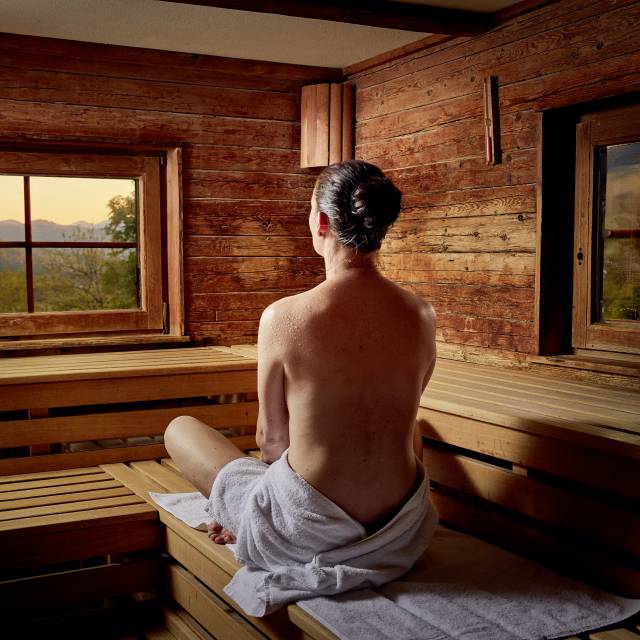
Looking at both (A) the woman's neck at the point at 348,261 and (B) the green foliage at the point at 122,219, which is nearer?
(A) the woman's neck at the point at 348,261

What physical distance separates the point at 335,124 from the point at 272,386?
286 cm

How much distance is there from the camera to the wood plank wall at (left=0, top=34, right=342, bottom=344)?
427cm

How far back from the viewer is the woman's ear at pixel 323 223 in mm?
2311

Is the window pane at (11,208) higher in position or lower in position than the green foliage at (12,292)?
higher

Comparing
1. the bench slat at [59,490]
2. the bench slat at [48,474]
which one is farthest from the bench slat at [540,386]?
the bench slat at [48,474]

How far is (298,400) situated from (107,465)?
1850mm

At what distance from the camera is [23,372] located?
→ 145 inches

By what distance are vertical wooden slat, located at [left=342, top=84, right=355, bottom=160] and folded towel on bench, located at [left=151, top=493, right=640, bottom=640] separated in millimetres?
2796

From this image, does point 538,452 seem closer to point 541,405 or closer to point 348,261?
point 541,405

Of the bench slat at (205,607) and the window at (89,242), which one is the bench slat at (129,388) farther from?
the bench slat at (205,607)

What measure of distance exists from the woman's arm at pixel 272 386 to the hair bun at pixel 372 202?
0.33m

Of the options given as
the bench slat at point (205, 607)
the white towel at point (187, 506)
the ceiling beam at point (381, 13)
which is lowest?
the bench slat at point (205, 607)

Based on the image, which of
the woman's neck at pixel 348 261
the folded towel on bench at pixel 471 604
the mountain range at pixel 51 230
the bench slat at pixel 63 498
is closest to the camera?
the folded towel on bench at pixel 471 604

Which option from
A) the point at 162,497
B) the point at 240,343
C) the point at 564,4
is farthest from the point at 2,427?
the point at 564,4
